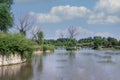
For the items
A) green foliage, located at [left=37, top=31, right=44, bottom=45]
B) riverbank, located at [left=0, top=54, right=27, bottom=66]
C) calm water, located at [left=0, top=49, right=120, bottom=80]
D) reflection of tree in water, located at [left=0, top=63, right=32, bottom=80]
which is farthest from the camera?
green foliage, located at [left=37, top=31, right=44, bottom=45]

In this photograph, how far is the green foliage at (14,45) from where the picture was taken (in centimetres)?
3506

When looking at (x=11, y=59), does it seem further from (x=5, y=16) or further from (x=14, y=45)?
(x=5, y=16)

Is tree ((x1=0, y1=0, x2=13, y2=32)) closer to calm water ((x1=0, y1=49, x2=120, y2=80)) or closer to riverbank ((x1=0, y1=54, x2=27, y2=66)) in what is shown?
riverbank ((x1=0, y1=54, x2=27, y2=66))

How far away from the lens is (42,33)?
107m

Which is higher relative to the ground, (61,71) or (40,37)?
(40,37)

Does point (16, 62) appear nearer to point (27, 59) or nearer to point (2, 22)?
point (27, 59)

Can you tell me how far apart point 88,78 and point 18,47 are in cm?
1609

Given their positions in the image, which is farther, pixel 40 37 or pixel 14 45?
pixel 40 37

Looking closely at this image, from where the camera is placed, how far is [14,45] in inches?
1449

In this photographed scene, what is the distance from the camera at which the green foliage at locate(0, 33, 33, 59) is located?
35.1 meters

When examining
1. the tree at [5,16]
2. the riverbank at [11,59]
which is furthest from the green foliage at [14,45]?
the tree at [5,16]

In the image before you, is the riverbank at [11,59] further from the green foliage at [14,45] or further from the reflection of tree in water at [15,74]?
the reflection of tree in water at [15,74]

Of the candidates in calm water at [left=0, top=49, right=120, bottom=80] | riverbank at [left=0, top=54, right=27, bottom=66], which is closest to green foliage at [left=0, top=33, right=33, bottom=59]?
riverbank at [left=0, top=54, right=27, bottom=66]

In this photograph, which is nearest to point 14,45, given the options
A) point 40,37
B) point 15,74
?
point 15,74
